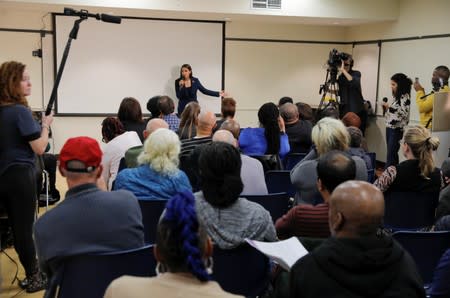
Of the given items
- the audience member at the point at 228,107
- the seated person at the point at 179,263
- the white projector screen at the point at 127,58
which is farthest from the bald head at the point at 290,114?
the seated person at the point at 179,263

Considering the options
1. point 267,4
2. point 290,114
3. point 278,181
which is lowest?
point 278,181

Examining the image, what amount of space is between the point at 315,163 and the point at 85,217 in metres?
1.53

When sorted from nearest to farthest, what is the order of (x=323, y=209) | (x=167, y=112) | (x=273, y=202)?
(x=323, y=209), (x=273, y=202), (x=167, y=112)

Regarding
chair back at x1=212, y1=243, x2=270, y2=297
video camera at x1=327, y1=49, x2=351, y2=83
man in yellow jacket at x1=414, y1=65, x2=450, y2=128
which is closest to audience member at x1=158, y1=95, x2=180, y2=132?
chair back at x1=212, y1=243, x2=270, y2=297

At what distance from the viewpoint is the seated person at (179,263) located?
1266mm

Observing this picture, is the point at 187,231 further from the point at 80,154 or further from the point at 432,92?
the point at 432,92

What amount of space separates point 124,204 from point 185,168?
1672 mm

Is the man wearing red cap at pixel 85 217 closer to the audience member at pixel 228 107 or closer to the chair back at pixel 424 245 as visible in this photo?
the chair back at pixel 424 245

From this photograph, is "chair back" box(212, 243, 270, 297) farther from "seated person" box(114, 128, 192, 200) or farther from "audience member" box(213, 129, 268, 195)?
"audience member" box(213, 129, 268, 195)

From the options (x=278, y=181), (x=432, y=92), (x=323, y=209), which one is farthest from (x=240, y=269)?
(x=432, y=92)

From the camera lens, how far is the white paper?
6.10 feet

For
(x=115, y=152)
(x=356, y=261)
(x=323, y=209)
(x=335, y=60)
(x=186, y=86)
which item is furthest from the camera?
(x=186, y=86)

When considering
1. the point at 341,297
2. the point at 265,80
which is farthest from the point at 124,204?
the point at 265,80

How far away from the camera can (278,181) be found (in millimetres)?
3770
